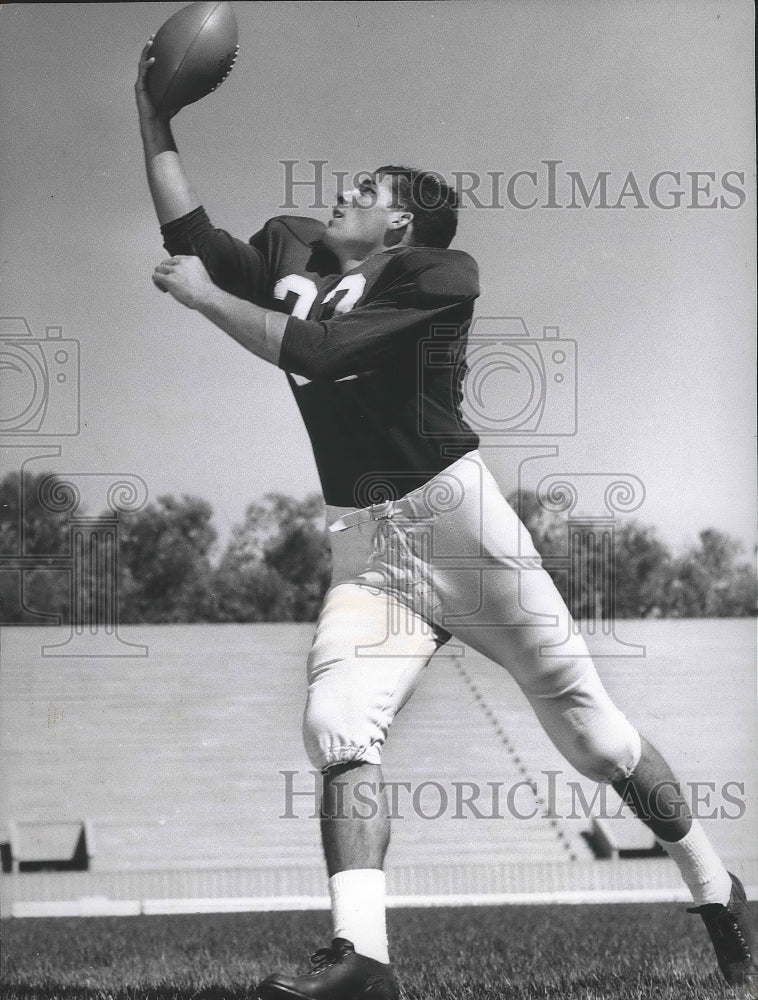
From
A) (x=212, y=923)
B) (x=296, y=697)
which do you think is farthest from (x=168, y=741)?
(x=212, y=923)

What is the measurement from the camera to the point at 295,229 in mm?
3436

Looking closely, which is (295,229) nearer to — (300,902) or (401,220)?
(401,220)

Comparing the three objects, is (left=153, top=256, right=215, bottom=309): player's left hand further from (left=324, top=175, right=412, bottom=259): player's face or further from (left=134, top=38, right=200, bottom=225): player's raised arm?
(left=324, top=175, right=412, bottom=259): player's face

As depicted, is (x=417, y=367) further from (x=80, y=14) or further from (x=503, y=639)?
(x=80, y=14)

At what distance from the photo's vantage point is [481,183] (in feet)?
11.7

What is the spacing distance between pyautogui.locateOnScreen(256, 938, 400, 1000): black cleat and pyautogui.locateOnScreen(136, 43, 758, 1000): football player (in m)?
0.32

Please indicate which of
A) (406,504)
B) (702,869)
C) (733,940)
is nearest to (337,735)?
(406,504)

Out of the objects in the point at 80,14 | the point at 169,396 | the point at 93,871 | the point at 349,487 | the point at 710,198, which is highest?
the point at 80,14

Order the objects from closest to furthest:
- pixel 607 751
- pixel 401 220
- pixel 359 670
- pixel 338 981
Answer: pixel 338 981, pixel 359 670, pixel 607 751, pixel 401 220

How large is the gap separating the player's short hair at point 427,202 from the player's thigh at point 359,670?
0.97 m

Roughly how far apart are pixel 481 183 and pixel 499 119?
0.19 meters

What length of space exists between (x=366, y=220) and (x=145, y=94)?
0.65m

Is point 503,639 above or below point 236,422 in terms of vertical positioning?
below

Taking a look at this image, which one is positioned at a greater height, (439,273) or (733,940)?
(439,273)
